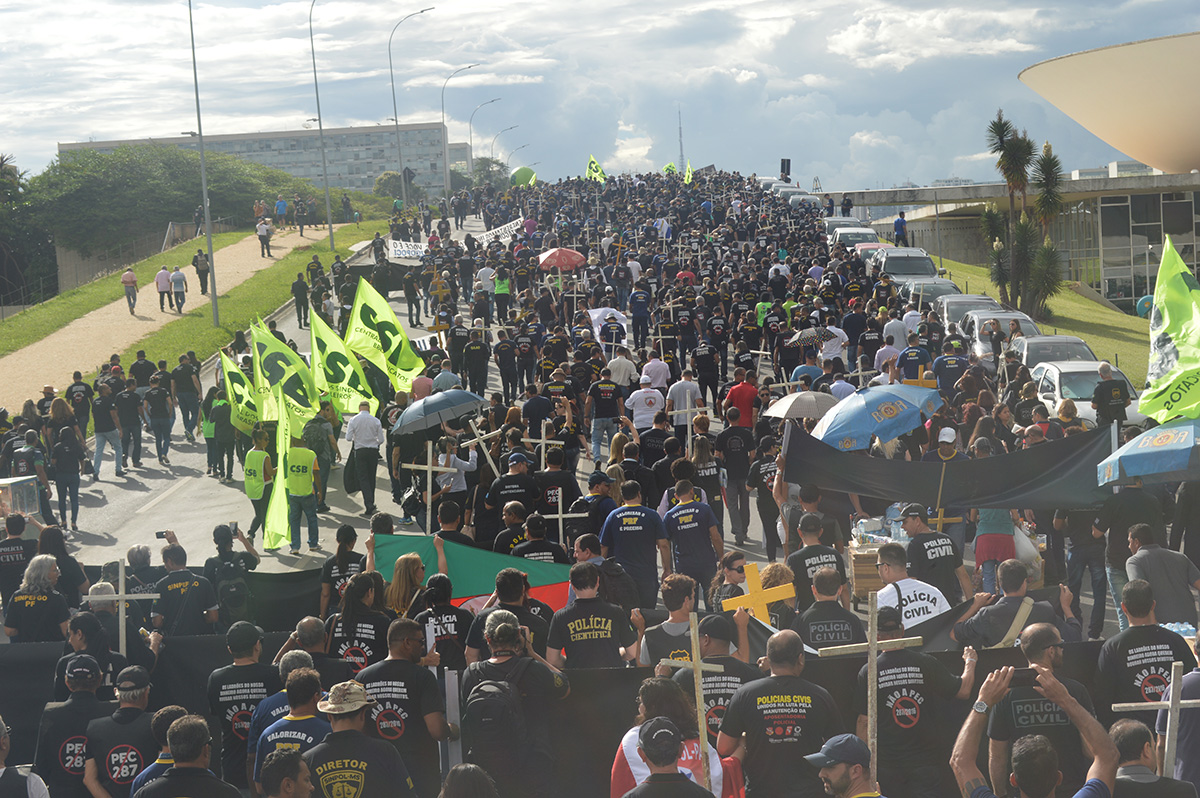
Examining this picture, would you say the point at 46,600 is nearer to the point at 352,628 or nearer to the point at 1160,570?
the point at 352,628

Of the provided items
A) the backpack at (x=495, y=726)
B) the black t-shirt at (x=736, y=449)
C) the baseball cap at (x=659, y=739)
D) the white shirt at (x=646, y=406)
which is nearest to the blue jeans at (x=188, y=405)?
the white shirt at (x=646, y=406)

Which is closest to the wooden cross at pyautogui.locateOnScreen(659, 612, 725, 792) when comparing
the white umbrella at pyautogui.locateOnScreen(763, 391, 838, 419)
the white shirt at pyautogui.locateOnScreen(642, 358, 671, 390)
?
the white umbrella at pyautogui.locateOnScreen(763, 391, 838, 419)

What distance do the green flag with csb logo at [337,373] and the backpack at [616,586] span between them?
9576mm

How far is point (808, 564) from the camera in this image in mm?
9305

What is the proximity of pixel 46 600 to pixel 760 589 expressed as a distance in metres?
6.29

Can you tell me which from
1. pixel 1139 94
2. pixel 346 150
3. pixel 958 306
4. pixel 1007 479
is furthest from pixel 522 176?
pixel 346 150

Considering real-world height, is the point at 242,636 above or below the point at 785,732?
above

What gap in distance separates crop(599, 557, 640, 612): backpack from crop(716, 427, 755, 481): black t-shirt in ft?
18.6

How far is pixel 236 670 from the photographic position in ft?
24.3

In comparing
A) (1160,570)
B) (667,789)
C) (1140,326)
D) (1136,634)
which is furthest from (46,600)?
(1140,326)

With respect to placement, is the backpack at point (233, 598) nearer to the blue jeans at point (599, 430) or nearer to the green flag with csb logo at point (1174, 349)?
the green flag with csb logo at point (1174, 349)

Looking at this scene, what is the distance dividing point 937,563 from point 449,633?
4395 mm

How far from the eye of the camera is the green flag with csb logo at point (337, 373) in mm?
17453

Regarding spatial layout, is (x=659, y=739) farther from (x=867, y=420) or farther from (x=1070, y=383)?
(x=1070, y=383)
